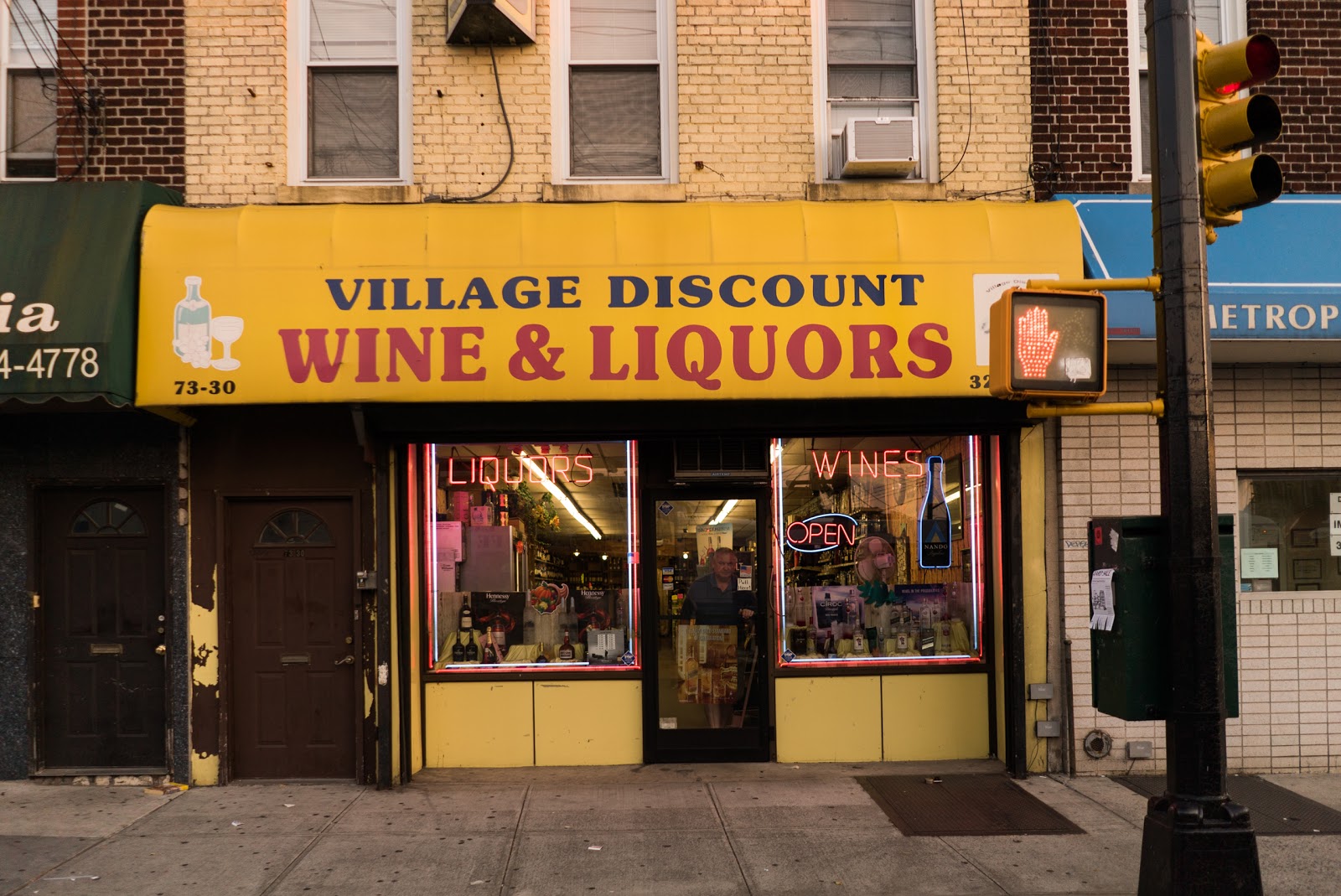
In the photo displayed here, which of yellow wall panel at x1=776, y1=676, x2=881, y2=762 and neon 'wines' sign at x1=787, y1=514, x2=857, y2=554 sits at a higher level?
neon 'wines' sign at x1=787, y1=514, x2=857, y2=554

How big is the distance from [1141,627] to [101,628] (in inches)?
292

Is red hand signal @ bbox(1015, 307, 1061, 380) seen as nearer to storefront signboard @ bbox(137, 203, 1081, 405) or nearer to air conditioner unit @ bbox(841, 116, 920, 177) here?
storefront signboard @ bbox(137, 203, 1081, 405)

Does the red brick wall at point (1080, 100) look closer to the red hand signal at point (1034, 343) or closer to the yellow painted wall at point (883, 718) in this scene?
the red hand signal at point (1034, 343)

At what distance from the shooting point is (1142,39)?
8.72 m

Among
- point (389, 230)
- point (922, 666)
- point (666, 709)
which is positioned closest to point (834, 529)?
point (922, 666)

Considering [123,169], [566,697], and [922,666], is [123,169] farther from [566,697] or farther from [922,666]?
[922,666]

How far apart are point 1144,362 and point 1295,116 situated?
2.43 meters

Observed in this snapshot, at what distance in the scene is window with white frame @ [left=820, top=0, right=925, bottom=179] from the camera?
28.2 feet

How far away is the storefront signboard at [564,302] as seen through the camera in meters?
7.40

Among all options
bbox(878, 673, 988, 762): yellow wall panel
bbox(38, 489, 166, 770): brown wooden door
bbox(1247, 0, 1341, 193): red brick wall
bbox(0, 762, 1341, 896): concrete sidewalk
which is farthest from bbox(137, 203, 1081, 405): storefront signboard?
bbox(0, 762, 1341, 896): concrete sidewalk

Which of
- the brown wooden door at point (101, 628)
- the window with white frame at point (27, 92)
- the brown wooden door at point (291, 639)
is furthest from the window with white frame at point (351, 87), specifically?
the brown wooden door at point (101, 628)

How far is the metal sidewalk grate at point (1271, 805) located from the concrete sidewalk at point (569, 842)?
0.16m

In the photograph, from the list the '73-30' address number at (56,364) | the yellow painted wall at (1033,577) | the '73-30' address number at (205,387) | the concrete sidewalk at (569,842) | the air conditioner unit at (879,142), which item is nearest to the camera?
the concrete sidewalk at (569,842)

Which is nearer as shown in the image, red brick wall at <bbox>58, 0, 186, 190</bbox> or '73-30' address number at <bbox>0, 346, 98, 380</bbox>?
'73-30' address number at <bbox>0, 346, 98, 380</bbox>
